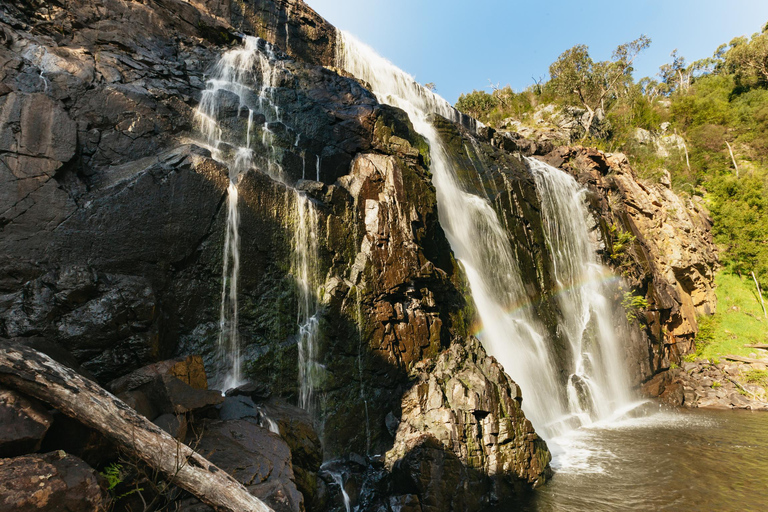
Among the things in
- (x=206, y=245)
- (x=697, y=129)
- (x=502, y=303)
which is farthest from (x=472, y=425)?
(x=697, y=129)

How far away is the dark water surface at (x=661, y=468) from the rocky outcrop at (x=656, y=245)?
7.50 metres

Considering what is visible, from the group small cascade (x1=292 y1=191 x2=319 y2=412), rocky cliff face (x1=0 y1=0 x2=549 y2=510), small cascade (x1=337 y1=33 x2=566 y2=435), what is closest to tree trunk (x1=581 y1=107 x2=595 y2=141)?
small cascade (x1=337 y1=33 x2=566 y2=435)

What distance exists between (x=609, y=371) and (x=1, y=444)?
2202 centimetres

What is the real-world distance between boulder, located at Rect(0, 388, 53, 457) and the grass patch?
30376 mm

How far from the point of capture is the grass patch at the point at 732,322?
24188mm

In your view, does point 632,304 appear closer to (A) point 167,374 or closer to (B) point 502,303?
(B) point 502,303

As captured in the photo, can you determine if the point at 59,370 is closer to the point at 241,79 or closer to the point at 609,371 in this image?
the point at 241,79

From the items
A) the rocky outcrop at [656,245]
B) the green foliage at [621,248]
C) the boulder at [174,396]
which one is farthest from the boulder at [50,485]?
the green foliage at [621,248]

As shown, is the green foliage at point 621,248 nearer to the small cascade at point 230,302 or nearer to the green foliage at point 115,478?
the small cascade at point 230,302

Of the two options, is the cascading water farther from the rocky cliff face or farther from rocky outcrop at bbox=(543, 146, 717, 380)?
rocky outcrop at bbox=(543, 146, 717, 380)

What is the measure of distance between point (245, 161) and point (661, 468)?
15.1m

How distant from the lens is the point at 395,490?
902 centimetres

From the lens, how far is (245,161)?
12492 millimetres

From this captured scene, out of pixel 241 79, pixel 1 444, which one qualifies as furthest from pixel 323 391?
pixel 241 79
